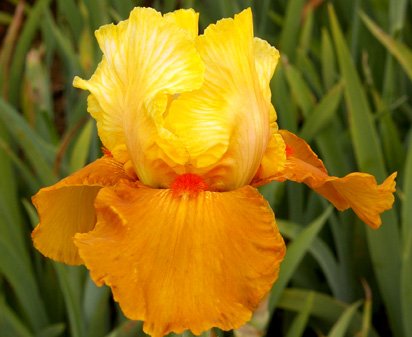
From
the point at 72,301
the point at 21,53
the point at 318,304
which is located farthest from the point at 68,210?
the point at 21,53

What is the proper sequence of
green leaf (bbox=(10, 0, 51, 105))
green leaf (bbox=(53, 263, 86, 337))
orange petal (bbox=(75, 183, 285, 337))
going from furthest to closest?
green leaf (bbox=(10, 0, 51, 105)), green leaf (bbox=(53, 263, 86, 337)), orange petal (bbox=(75, 183, 285, 337))

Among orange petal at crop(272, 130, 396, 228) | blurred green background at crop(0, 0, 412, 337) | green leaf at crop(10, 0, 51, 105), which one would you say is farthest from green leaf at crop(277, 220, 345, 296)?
green leaf at crop(10, 0, 51, 105)

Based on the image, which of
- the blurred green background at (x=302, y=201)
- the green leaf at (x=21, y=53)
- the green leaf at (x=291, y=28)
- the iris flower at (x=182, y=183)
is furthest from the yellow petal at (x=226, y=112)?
the green leaf at (x=21, y=53)

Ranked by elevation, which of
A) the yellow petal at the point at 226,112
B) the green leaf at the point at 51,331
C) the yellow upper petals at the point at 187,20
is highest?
the yellow upper petals at the point at 187,20

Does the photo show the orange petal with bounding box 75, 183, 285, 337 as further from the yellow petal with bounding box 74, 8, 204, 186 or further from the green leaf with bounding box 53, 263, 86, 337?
the green leaf with bounding box 53, 263, 86, 337

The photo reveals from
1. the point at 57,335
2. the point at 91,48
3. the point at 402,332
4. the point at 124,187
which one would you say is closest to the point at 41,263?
the point at 57,335

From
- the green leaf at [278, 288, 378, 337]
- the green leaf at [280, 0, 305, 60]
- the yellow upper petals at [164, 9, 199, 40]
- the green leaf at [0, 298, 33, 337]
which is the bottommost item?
the green leaf at [278, 288, 378, 337]

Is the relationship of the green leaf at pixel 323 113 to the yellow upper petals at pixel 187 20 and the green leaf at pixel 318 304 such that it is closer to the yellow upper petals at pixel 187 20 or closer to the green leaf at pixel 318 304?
the green leaf at pixel 318 304

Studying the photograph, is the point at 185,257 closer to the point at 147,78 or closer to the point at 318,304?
the point at 147,78
